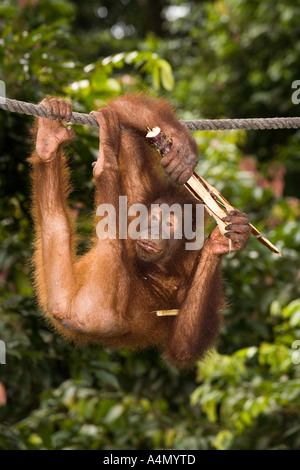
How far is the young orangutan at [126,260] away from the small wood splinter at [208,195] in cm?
3

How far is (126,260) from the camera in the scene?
2.56 m

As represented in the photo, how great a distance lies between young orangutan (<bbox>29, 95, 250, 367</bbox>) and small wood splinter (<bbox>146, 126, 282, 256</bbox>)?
0.11 ft

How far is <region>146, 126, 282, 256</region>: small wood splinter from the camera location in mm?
2291

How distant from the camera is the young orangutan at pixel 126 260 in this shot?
96.3 inches

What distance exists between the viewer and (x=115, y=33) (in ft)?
40.8

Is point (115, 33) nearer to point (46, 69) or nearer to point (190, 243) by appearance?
point (46, 69)

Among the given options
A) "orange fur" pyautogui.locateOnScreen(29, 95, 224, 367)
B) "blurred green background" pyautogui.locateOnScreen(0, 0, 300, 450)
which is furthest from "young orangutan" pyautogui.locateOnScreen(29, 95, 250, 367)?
"blurred green background" pyautogui.locateOnScreen(0, 0, 300, 450)

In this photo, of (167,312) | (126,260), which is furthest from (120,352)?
(126,260)

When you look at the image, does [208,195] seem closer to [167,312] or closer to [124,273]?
[124,273]

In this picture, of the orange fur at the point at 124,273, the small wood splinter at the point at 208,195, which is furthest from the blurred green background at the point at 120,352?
the small wood splinter at the point at 208,195

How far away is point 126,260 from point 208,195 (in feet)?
A: 1.51

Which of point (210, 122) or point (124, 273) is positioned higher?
point (210, 122)

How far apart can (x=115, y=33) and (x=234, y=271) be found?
9.03 meters
